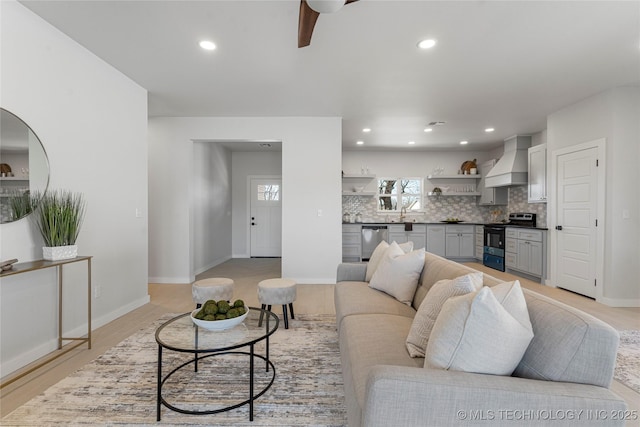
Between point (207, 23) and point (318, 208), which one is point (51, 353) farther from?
point (318, 208)

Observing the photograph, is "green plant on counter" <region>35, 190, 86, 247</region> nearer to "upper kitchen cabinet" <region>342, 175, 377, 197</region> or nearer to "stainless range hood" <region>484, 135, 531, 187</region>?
"upper kitchen cabinet" <region>342, 175, 377, 197</region>

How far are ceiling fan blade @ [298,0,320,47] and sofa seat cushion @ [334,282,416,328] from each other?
6.12 feet

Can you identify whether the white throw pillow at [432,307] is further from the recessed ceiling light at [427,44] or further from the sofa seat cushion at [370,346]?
the recessed ceiling light at [427,44]

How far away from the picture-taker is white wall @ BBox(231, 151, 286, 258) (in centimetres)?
736

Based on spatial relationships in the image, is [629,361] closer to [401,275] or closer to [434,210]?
[401,275]

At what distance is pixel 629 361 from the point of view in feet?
7.64

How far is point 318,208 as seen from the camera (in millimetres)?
4645

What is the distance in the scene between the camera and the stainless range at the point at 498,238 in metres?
5.59

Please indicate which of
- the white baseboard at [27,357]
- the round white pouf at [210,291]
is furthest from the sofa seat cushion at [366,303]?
the white baseboard at [27,357]

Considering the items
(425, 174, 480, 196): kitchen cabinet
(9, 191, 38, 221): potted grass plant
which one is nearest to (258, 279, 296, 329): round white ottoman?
(9, 191, 38, 221): potted grass plant

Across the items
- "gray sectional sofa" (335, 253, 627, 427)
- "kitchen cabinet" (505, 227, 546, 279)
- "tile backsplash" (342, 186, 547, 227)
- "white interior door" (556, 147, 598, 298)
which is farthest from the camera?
"tile backsplash" (342, 186, 547, 227)

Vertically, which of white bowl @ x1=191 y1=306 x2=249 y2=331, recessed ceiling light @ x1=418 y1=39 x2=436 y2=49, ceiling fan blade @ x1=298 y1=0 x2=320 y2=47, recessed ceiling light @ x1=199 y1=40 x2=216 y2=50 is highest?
recessed ceiling light @ x1=199 y1=40 x2=216 y2=50

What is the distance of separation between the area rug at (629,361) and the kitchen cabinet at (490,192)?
13.2ft

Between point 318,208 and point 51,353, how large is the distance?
3.35 m
